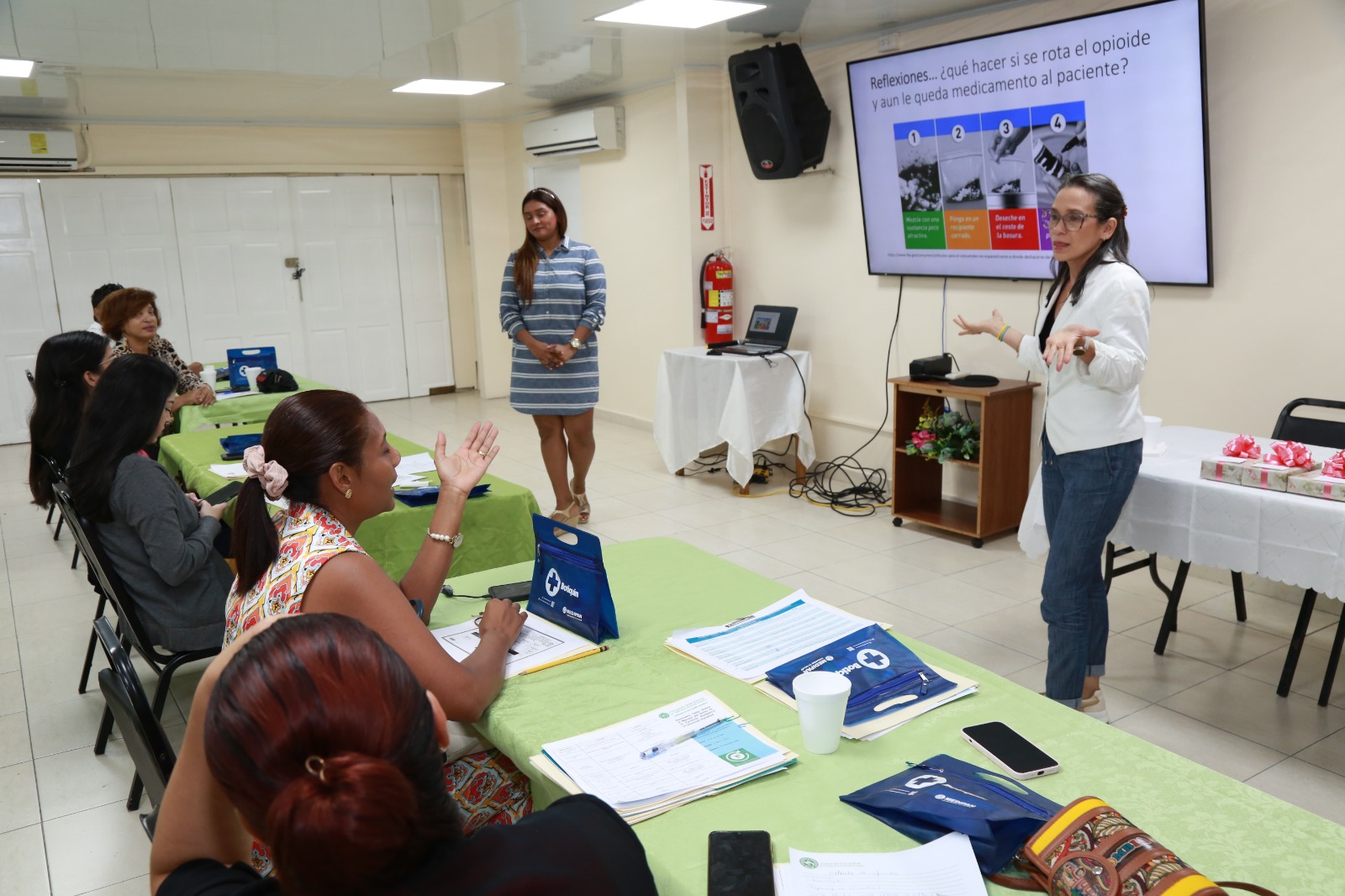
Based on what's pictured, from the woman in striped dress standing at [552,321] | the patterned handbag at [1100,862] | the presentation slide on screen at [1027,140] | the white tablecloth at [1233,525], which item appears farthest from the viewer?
the woman in striped dress standing at [552,321]

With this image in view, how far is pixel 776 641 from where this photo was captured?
178 cm

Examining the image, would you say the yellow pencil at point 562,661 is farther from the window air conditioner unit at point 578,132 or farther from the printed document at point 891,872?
the window air conditioner unit at point 578,132

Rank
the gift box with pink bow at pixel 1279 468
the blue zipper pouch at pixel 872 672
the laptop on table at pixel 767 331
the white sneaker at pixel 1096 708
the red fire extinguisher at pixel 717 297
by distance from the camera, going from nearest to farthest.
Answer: the blue zipper pouch at pixel 872 672, the gift box with pink bow at pixel 1279 468, the white sneaker at pixel 1096 708, the laptop on table at pixel 767 331, the red fire extinguisher at pixel 717 297

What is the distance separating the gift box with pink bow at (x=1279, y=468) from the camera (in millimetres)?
2662

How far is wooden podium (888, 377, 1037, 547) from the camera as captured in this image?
4578 mm

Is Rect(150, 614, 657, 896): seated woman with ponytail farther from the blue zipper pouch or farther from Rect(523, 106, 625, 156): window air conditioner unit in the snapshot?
Rect(523, 106, 625, 156): window air conditioner unit

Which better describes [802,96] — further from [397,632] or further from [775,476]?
[397,632]

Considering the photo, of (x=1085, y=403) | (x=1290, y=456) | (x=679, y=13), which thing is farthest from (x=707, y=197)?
(x=1290, y=456)

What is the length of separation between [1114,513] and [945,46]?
9.33ft

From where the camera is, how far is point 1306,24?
3547 mm

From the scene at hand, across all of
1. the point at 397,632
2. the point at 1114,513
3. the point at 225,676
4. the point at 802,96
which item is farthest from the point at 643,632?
the point at 802,96

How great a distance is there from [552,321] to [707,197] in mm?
1996

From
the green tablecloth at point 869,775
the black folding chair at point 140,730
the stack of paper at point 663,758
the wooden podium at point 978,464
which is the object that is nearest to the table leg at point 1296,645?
the wooden podium at point 978,464

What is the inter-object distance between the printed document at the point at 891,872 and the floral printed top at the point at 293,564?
0.91m
